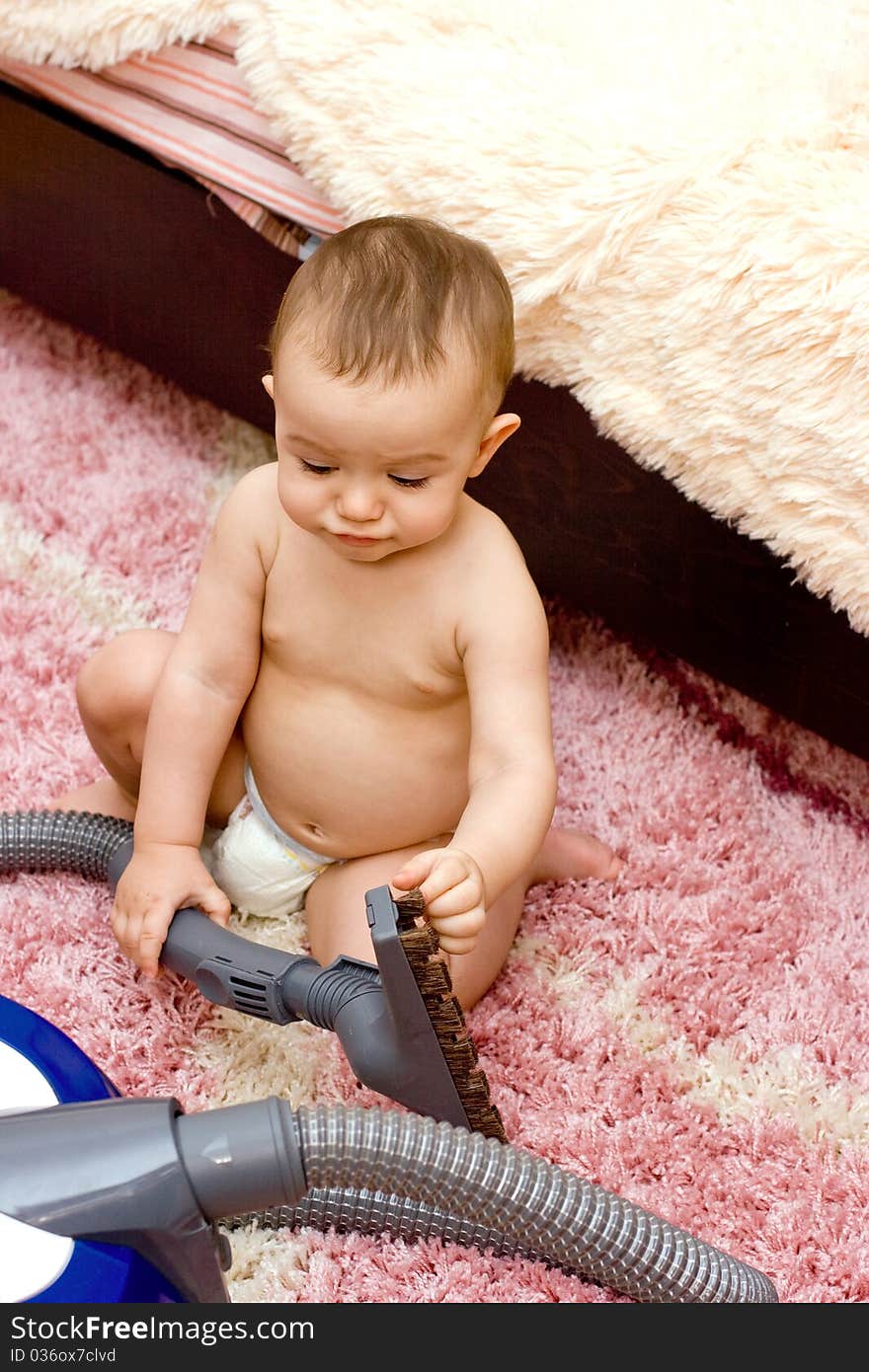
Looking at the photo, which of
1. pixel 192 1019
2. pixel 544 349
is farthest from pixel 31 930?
pixel 544 349

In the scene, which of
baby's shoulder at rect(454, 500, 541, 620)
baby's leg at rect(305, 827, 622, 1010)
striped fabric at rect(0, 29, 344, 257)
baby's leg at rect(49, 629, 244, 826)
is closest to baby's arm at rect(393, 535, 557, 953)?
baby's shoulder at rect(454, 500, 541, 620)

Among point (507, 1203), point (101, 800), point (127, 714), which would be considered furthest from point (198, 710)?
point (507, 1203)

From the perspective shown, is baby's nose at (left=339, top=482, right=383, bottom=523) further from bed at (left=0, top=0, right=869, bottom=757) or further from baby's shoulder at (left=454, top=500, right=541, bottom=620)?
bed at (left=0, top=0, right=869, bottom=757)

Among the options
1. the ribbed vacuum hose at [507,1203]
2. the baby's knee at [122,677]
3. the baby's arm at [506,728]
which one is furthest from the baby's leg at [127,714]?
the ribbed vacuum hose at [507,1203]

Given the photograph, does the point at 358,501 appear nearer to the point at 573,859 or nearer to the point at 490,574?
the point at 490,574

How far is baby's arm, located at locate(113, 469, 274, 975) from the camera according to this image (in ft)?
2.93

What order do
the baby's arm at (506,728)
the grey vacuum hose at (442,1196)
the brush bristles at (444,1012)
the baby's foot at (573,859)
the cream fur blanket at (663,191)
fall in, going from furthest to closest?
the baby's foot at (573,859) → the cream fur blanket at (663,191) → the baby's arm at (506,728) → the brush bristles at (444,1012) → the grey vacuum hose at (442,1196)

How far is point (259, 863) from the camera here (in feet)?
3.18

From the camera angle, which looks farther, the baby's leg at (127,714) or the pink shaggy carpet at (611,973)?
the baby's leg at (127,714)

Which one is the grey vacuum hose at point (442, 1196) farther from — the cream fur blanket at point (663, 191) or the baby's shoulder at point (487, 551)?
the cream fur blanket at point (663, 191)

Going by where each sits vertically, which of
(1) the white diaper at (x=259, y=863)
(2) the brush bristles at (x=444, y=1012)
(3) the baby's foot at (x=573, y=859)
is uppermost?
(2) the brush bristles at (x=444, y=1012)

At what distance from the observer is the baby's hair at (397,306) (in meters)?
0.73

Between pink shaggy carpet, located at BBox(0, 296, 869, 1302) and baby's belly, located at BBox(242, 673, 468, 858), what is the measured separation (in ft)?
0.40

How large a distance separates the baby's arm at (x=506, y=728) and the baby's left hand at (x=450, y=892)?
0.01m
